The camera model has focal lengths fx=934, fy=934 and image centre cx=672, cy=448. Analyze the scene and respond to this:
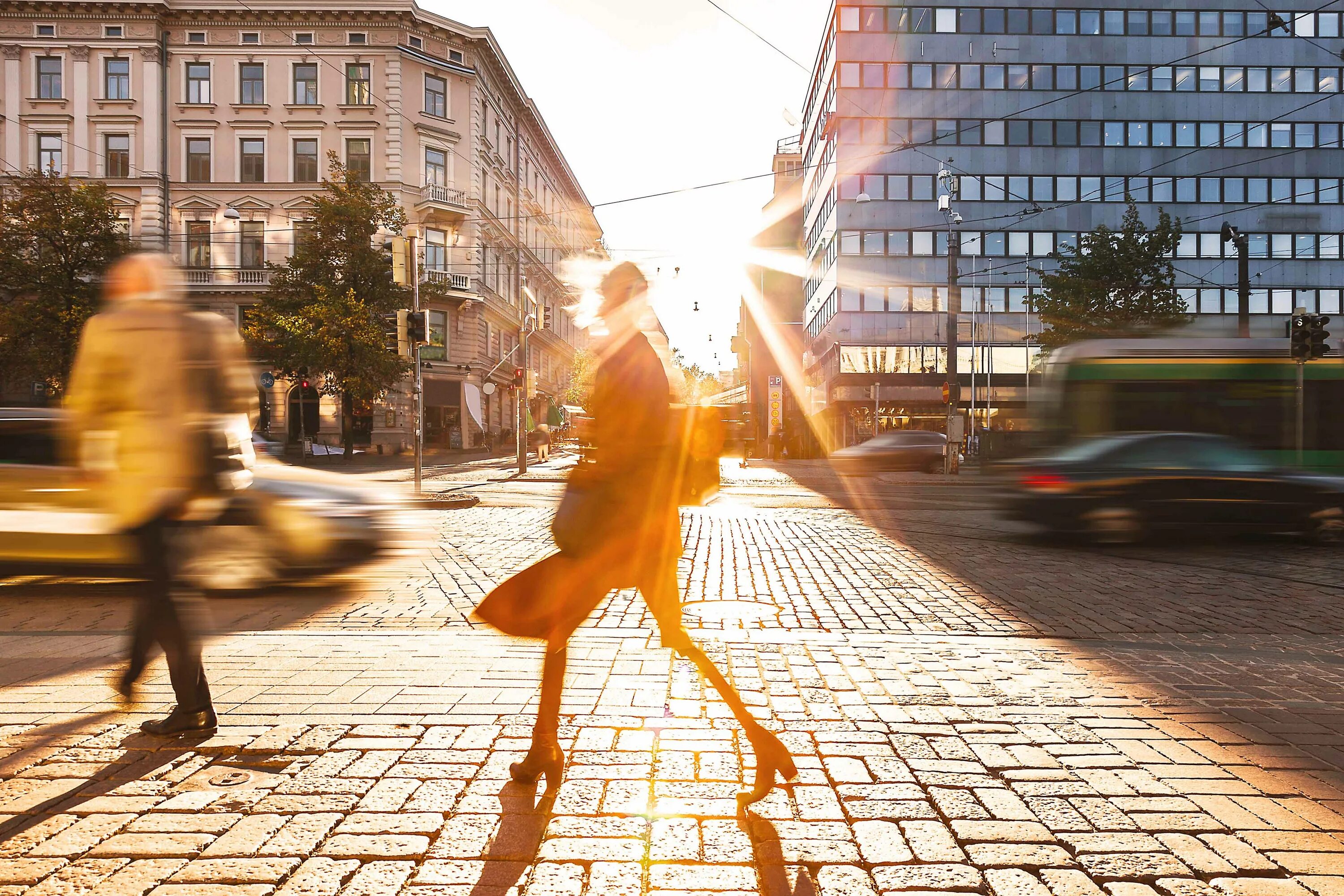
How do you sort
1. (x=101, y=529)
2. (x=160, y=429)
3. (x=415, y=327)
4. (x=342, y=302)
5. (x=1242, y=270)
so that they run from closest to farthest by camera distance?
(x=160, y=429) → (x=101, y=529) → (x=415, y=327) → (x=1242, y=270) → (x=342, y=302)

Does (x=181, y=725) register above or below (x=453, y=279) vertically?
below

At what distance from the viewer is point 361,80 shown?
41500mm

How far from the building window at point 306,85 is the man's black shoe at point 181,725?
43.9 m

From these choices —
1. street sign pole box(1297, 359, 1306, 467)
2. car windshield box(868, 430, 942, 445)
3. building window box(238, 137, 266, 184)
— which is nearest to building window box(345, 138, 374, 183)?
building window box(238, 137, 266, 184)

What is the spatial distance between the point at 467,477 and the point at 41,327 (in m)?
18.4

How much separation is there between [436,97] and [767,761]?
1744 inches

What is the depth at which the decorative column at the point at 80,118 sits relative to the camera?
40844mm

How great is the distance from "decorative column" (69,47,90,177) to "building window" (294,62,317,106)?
8.80 m

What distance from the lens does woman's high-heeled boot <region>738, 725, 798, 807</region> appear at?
10.2 feet

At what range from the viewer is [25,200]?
3281 centimetres

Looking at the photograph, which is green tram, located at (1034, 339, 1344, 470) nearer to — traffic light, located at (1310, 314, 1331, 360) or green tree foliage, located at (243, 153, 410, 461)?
traffic light, located at (1310, 314, 1331, 360)

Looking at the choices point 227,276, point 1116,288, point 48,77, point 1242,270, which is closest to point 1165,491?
point 1242,270

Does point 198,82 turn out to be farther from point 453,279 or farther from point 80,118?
point 453,279

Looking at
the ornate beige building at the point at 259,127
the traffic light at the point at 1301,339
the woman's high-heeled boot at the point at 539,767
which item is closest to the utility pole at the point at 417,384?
the woman's high-heeled boot at the point at 539,767
